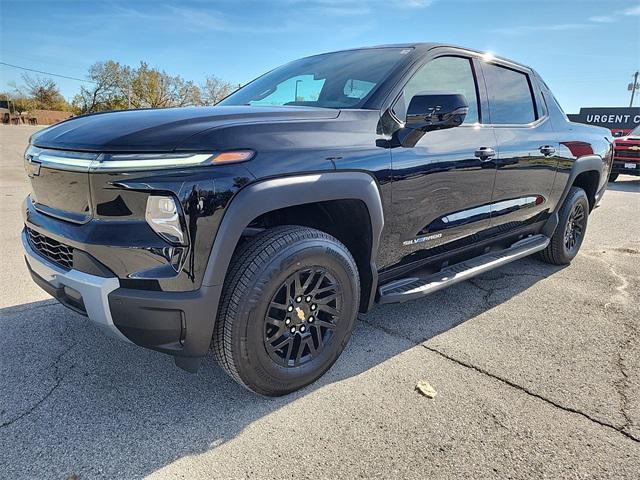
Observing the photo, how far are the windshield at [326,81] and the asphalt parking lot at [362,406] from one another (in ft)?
5.18

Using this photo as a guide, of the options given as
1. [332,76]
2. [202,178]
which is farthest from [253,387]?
[332,76]

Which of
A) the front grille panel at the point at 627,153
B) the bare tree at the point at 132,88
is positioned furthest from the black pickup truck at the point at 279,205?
the bare tree at the point at 132,88

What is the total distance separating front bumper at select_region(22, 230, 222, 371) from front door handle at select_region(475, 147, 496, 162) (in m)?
2.04

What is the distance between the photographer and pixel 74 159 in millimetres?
1977

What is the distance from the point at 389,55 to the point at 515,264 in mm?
2896

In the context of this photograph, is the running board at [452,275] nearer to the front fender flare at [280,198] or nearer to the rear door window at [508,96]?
the front fender flare at [280,198]

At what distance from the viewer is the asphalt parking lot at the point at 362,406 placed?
1884 mm

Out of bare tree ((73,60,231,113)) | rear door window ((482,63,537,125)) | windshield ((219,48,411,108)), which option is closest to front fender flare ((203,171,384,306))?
windshield ((219,48,411,108))

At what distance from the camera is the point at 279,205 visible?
2.04 m

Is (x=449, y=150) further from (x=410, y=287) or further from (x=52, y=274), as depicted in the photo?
(x=52, y=274)

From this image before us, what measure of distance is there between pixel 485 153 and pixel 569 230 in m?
2.18

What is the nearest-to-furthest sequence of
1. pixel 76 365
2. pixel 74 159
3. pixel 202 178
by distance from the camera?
pixel 202 178 → pixel 74 159 → pixel 76 365

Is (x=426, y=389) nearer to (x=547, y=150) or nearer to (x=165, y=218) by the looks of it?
(x=165, y=218)

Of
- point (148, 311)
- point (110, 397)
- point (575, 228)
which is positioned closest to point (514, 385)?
point (148, 311)
